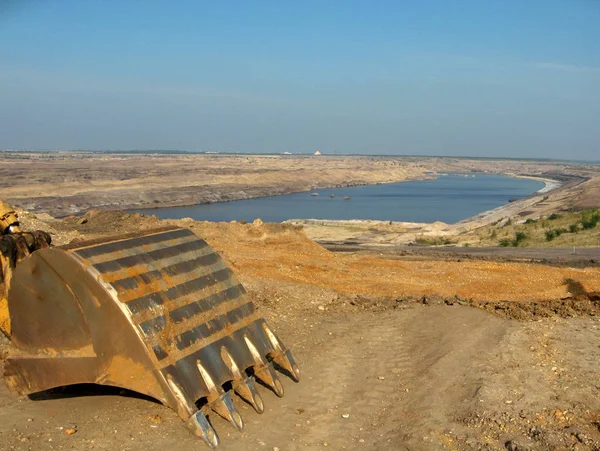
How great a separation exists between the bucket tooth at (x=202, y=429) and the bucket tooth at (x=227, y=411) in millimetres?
331

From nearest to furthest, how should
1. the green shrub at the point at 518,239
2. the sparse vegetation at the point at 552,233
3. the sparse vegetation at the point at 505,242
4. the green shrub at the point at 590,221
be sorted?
the sparse vegetation at the point at 552,233 → the green shrub at the point at 518,239 → the sparse vegetation at the point at 505,242 → the green shrub at the point at 590,221

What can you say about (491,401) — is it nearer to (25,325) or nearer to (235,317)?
(235,317)

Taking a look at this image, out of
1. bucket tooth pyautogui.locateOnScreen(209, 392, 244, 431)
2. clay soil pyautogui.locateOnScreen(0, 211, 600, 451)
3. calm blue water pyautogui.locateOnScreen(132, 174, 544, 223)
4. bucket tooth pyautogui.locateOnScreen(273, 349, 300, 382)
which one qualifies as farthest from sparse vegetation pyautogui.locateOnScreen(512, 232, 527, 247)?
calm blue water pyautogui.locateOnScreen(132, 174, 544, 223)

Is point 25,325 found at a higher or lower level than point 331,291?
higher

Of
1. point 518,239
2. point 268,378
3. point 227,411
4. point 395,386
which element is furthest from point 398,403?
point 518,239

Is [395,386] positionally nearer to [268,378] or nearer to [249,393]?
[268,378]

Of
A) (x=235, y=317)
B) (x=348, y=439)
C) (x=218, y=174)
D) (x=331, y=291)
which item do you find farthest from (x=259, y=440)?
(x=218, y=174)

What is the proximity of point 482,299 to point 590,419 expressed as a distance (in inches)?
272

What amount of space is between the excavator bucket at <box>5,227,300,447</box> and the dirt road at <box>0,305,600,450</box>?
0.36 metres

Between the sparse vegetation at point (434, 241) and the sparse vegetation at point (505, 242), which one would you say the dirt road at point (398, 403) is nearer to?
the sparse vegetation at point (505, 242)

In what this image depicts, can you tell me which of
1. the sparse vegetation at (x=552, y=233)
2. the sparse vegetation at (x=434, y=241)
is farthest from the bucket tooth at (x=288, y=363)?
the sparse vegetation at (x=434, y=241)

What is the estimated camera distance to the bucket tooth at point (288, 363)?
7.48 metres

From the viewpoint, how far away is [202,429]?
18.5ft

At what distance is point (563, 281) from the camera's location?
49.1 ft
